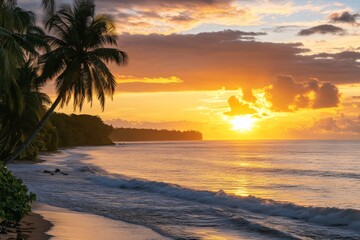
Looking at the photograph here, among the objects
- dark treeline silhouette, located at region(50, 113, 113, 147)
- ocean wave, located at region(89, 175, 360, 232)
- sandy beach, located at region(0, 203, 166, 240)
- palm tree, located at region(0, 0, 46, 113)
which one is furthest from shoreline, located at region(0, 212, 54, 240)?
dark treeline silhouette, located at region(50, 113, 113, 147)

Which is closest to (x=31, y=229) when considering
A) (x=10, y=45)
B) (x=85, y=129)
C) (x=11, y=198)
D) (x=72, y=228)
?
(x=11, y=198)

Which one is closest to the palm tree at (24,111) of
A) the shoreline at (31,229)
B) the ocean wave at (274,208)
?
the ocean wave at (274,208)

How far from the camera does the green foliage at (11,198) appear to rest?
1400cm

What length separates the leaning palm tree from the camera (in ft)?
88.6

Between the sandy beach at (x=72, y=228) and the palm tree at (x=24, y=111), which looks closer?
the sandy beach at (x=72, y=228)

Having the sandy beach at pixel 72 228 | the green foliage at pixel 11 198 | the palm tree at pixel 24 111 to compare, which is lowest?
the sandy beach at pixel 72 228

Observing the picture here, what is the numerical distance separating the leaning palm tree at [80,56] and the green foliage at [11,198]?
12552 mm

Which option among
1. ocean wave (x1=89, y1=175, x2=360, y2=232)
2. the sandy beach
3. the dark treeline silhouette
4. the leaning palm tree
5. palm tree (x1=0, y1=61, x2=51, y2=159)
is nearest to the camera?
the sandy beach

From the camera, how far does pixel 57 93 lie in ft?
88.6

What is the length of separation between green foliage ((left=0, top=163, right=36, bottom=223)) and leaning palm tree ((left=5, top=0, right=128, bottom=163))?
41.2ft

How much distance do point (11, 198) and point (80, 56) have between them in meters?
14.2

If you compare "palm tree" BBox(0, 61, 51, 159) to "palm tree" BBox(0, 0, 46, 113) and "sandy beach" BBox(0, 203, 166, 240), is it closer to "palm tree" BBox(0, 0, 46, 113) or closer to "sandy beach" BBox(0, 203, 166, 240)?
"palm tree" BBox(0, 0, 46, 113)

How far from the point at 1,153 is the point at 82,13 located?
850 inches

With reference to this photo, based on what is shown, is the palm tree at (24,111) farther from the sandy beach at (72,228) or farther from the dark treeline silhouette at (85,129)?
the dark treeline silhouette at (85,129)
